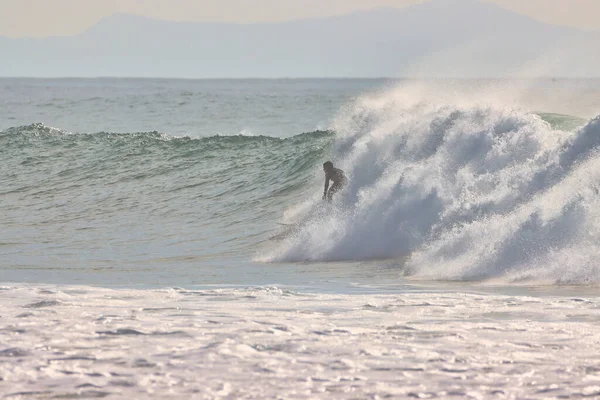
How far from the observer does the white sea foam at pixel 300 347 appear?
6.47m

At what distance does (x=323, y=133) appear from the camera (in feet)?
92.1

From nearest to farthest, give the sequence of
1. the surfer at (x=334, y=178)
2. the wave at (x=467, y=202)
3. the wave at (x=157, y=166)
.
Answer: the wave at (x=467, y=202) < the surfer at (x=334, y=178) < the wave at (x=157, y=166)

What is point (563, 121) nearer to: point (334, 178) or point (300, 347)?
point (334, 178)

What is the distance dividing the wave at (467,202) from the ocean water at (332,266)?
35mm

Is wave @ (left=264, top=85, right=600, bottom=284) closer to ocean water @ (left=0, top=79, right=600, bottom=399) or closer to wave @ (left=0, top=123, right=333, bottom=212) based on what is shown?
ocean water @ (left=0, top=79, right=600, bottom=399)

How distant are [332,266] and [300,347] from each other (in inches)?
214

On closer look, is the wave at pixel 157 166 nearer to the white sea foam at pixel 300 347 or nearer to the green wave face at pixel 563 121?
the green wave face at pixel 563 121

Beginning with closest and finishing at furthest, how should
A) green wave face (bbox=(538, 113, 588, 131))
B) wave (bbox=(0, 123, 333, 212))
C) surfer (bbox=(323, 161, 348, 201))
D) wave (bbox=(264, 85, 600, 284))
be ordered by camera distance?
wave (bbox=(264, 85, 600, 284))
surfer (bbox=(323, 161, 348, 201))
wave (bbox=(0, 123, 333, 212))
green wave face (bbox=(538, 113, 588, 131))

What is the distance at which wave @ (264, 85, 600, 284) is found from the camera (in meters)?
11.5

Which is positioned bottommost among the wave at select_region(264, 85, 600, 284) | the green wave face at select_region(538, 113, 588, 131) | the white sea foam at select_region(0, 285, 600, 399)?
the white sea foam at select_region(0, 285, 600, 399)

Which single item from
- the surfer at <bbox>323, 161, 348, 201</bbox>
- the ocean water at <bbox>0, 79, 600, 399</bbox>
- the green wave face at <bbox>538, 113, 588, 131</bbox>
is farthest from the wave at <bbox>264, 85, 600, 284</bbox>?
the green wave face at <bbox>538, 113, 588, 131</bbox>

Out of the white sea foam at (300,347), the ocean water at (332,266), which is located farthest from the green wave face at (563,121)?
the white sea foam at (300,347)

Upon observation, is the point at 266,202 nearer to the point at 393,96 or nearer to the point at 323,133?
the point at 393,96

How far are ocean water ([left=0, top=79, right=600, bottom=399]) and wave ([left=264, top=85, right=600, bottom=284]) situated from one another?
0.11ft
